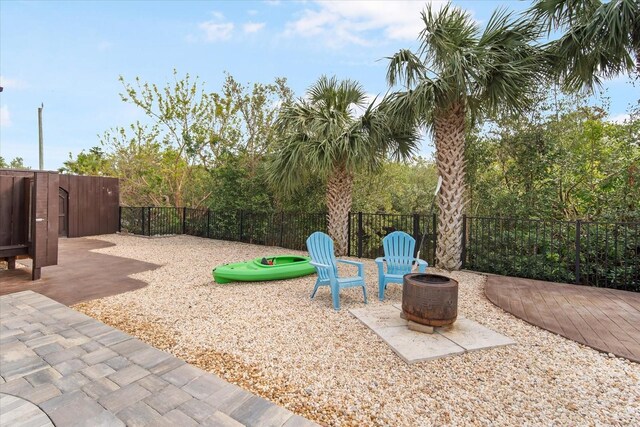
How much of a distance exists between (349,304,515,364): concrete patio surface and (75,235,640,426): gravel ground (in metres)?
0.08

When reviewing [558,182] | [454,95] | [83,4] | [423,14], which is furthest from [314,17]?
[558,182]

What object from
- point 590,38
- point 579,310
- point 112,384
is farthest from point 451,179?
point 112,384

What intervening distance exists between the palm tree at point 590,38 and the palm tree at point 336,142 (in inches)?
112

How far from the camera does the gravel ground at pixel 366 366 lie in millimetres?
2092

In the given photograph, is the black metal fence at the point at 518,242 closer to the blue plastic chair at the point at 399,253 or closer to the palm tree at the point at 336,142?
the blue plastic chair at the point at 399,253

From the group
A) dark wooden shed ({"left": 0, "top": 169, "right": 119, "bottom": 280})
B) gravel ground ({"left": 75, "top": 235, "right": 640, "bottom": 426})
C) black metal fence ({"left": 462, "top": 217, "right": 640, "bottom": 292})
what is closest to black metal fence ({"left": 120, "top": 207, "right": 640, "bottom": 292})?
black metal fence ({"left": 462, "top": 217, "right": 640, "bottom": 292})

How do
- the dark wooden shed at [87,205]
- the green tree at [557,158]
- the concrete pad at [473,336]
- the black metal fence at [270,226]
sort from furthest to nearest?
the dark wooden shed at [87,205]
the black metal fence at [270,226]
the green tree at [557,158]
the concrete pad at [473,336]

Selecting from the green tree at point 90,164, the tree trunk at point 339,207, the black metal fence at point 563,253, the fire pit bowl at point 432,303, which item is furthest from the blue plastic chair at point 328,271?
the green tree at point 90,164

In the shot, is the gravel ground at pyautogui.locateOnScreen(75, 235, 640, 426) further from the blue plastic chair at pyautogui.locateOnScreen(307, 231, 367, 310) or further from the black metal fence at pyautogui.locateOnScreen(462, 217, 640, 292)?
the black metal fence at pyautogui.locateOnScreen(462, 217, 640, 292)

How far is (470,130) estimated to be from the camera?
7938 mm

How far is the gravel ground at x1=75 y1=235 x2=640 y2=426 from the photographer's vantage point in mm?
2092

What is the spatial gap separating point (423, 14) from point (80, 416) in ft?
24.2

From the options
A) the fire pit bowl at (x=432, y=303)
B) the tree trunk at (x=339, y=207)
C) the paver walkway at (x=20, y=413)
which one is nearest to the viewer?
the paver walkway at (x=20, y=413)

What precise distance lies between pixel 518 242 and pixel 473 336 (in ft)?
13.2
